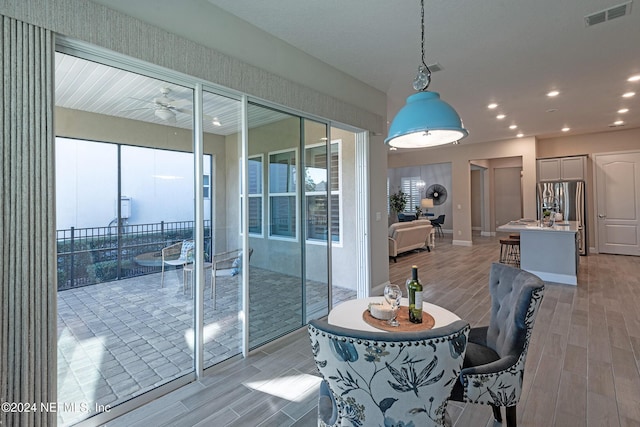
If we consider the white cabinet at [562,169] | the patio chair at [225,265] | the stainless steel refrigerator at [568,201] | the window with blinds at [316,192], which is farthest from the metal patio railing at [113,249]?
the white cabinet at [562,169]

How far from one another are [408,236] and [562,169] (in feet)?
14.9

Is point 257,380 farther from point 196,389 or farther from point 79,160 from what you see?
point 79,160

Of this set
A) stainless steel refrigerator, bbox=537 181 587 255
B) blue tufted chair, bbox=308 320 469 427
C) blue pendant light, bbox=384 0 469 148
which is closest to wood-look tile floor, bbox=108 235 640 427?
blue tufted chair, bbox=308 320 469 427

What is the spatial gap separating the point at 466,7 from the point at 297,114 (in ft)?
6.07

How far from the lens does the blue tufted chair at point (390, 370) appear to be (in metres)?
1.00

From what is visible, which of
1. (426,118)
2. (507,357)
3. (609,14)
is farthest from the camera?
(609,14)

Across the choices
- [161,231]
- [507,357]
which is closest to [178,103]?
[161,231]

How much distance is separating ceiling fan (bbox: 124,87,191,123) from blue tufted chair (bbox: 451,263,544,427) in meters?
2.74

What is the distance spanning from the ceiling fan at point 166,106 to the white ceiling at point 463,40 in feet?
1.62

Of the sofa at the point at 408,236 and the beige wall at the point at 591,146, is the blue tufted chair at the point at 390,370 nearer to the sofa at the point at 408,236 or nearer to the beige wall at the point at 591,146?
the sofa at the point at 408,236

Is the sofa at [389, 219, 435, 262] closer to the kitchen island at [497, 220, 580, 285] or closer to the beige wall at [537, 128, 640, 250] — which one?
the kitchen island at [497, 220, 580, 285]

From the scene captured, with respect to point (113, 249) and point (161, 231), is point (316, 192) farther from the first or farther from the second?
point (113, 249)

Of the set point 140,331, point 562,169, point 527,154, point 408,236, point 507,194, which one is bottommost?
point 140,331

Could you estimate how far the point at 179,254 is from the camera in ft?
8.36
